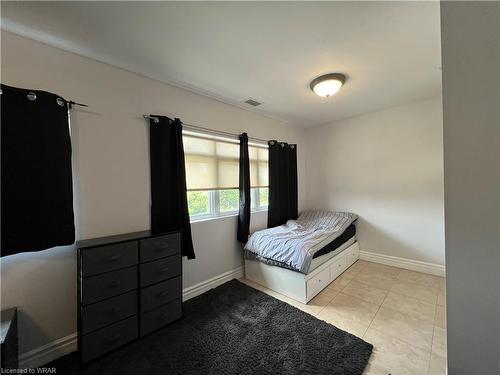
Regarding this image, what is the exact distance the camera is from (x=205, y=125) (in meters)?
2.53

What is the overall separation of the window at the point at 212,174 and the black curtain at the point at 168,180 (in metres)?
0.18

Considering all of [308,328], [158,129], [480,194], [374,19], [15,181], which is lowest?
[308,328]

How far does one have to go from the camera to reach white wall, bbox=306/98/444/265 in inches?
111

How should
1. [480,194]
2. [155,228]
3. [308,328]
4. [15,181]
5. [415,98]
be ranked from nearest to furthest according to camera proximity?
[480,194] < [15,181] < [308,328] < [155,228] < [415,98]

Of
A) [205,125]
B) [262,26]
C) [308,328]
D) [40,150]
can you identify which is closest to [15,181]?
[40,150]

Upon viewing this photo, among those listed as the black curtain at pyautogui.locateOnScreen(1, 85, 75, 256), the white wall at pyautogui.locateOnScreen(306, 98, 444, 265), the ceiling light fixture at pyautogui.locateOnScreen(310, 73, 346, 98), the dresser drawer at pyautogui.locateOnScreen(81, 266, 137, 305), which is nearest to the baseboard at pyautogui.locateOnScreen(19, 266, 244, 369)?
the dresser drawer at pyautogui.locateOnScreen(81, 266, 137, 305)

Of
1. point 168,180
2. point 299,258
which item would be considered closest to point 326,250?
point 299,258

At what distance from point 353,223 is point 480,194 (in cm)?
280

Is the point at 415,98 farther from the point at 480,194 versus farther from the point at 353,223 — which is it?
the point at 480,194

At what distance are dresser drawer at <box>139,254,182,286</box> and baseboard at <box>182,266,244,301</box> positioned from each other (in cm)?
55

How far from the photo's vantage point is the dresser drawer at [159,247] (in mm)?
1732

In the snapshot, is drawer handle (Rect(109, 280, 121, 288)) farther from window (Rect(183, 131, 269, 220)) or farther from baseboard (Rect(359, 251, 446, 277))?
baseboard (Rect(359, 251, 446, 277))

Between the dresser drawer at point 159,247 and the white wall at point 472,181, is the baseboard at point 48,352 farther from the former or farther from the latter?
the white wall at point 472,181

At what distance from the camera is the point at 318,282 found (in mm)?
2385
